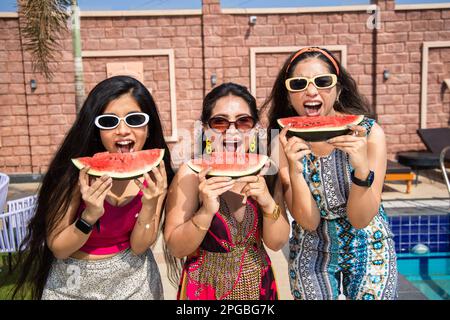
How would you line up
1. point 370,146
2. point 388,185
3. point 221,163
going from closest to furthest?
point 221,163, point 370,146, point 388,185

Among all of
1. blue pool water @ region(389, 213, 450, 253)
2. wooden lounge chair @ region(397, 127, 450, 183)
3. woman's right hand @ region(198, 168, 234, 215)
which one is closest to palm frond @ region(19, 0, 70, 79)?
woman's right hand @ region(198, 168, 234, 215)

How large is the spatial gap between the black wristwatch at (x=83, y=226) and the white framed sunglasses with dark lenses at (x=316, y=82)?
1.41 metres

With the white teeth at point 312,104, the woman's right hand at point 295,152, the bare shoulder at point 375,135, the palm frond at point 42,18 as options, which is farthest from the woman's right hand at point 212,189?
the palm frond at point 42,18

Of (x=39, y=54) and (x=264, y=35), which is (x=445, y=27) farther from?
(x=39, y=54)

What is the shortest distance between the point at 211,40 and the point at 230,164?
11.5m

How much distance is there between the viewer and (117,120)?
2.19 metres

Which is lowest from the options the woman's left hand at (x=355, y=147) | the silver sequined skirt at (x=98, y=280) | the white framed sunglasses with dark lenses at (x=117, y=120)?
the silver sequined skirt at (x=98, y=280)

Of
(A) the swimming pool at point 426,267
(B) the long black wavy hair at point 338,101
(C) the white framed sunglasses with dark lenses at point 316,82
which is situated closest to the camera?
(C) the white framed sunglasses with dark lenses at point 316,82

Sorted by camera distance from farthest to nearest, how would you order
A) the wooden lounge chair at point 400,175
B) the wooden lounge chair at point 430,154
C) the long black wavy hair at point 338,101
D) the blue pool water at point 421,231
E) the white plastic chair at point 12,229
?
the wooden lounge chair at point 430,154
the wooden lounge chair at point 400,175
the blue pool water at point 421,231
the white plastic chair at point 12,229
the long black wavy hair at point 338,101

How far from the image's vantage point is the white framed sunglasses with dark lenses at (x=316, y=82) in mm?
2301

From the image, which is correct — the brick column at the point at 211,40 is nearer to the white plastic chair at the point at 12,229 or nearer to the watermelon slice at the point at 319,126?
the white plastic chair at the point at 12,229

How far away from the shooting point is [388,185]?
10766mm

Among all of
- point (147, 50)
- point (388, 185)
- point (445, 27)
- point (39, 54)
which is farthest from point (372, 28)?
point (39, 54)
